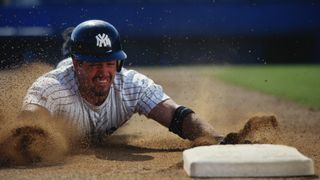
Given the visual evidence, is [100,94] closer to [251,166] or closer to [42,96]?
[42,96]

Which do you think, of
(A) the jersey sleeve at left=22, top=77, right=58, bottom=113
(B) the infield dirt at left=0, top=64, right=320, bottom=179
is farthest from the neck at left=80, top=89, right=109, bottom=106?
(B) the infield dirt at left=0, top=64, right=320, bottom=179

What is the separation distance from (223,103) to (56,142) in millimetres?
5950

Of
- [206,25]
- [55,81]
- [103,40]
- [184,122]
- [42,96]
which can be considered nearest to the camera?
[42,96]

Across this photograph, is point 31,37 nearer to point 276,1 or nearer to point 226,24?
point 226,24

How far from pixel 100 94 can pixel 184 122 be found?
83cm

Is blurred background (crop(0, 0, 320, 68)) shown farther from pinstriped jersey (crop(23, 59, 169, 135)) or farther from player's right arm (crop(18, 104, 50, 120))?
player's right arm (crop(18, 104, 50, 120))

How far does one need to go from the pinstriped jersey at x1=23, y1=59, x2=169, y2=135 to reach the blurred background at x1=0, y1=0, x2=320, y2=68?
1789 cm

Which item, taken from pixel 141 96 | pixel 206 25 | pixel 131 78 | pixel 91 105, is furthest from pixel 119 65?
pixel 206 25

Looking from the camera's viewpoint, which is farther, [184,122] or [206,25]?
[206,25]

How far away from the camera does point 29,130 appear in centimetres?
532

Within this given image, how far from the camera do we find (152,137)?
714cm

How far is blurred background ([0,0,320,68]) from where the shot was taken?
2450cm

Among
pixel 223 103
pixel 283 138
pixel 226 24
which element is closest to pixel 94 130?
pixel 283 138

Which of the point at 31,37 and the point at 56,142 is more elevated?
the point at 56,142
